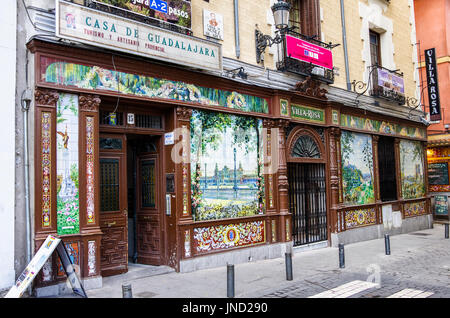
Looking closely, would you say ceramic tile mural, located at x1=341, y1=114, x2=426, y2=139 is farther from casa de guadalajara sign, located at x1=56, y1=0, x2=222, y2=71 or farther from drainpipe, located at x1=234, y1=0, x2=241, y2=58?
casa de guadalajara sign, located at x1=56, y1=0, x2=222, y2=71

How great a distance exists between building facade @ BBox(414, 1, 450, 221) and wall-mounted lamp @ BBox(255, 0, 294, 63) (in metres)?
12.0

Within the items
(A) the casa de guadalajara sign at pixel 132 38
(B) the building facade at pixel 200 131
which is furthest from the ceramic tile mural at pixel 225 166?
(A) the casa de guadalajara sign at pixel 132 38

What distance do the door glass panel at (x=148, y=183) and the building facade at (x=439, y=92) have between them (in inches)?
615

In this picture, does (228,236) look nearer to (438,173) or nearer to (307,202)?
(307,202)

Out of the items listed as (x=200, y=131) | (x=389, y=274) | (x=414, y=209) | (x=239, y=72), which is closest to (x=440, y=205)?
(x=414, y=209)

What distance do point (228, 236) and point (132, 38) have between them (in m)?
4.93

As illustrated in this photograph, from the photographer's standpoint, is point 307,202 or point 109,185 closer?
point 109,185

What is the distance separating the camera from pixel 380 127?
15.4 meters

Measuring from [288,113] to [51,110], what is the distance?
640 cm

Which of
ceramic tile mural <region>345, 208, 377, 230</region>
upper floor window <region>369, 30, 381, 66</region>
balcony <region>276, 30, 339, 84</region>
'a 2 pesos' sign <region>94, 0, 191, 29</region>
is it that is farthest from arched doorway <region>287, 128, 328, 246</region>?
upper floor window <region>369, 30, 381, 66</region>

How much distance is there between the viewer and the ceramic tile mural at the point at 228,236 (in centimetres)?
906

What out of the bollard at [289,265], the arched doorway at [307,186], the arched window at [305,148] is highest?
the arched window at [305,148]

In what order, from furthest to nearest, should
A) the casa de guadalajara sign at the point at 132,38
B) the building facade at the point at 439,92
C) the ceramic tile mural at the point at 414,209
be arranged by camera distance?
the building facade at the point at 439,92, the ceramic tile mural at the point at 414,209, the casa de guadalajara sign at the point at 132,38

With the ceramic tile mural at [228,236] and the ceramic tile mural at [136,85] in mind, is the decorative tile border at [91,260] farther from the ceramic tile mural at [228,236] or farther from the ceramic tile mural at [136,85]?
the ceramic tile mural at [136,85]
